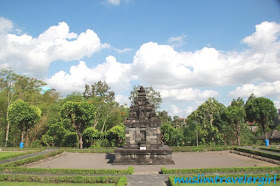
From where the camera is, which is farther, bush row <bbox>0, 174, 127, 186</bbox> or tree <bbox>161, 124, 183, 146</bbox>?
tree <bbox>161, 124, 183, 146</bbox>

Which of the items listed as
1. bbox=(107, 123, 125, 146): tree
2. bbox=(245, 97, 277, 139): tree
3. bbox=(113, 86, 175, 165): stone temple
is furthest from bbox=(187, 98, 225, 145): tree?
bbox=(113, 86, 175, 165): stone temple

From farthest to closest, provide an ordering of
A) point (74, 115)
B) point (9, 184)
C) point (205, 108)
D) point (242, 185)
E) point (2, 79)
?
point (205, 108), point (2, 79), point (74, 115), point (9, 184), point (242, 185)

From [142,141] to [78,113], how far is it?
14.8 m

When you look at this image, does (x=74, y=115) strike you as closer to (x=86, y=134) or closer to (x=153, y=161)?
(x=86, y=134)

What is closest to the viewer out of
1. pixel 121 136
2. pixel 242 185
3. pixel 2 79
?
pixel 242 185

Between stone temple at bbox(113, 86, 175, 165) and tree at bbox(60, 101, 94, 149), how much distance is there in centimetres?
1167

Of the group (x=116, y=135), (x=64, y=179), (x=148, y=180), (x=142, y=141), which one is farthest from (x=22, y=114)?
(x=148, y=180)

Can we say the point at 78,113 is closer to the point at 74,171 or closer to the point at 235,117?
the point at 74,171

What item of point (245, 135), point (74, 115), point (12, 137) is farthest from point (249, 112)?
point (12, 137)

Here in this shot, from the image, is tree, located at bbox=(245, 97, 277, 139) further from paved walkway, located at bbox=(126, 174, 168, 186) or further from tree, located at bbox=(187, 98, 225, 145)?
paved walkway, located at bbox=(126, 174, 168, 186)

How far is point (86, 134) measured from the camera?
105ft

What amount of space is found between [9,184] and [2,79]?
30178 mm

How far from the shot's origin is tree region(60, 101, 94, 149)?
99.2 ft

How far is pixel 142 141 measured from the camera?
19500 mm
